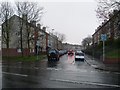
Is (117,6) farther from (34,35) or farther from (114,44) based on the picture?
(34,35)

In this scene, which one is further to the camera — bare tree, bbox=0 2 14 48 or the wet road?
bare tree, bbox=0 2 14 48

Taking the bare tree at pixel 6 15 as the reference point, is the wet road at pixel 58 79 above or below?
below

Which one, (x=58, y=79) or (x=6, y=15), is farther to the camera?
(x=6, y=15)

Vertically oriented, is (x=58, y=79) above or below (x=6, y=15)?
below

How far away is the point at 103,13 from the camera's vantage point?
35.3 metres

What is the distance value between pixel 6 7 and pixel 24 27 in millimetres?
5672

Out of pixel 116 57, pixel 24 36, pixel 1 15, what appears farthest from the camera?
pixel 24 36

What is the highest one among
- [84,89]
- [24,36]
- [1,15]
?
[1,15]

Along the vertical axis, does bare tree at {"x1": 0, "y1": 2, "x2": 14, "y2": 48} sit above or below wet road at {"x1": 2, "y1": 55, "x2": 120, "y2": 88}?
above

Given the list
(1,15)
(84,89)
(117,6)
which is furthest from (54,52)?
(84,89)

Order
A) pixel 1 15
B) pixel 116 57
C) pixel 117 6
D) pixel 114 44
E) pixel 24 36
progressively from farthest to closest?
pixel 24 36, pixel 1 15, pixel 114 44, pixel 116 57, pixel 117 6

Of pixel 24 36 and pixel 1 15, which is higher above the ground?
pixel 1 15

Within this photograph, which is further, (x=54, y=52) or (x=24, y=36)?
(x=24, y=36)

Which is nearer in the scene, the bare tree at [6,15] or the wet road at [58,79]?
the wet road at [58,79]
